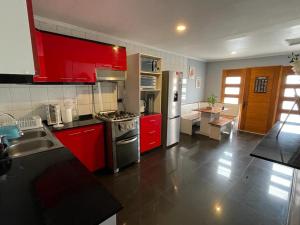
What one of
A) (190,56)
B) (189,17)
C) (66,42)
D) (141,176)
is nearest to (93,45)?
(66,42)

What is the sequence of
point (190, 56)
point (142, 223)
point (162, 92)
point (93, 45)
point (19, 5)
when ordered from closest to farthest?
point (19, 5) → point (142, 223) → point (93, 45) → point (162, 92) → point (190, 56)

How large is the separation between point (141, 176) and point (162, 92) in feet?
5.90

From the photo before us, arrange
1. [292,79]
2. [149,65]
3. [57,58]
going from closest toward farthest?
[57,58]
[149,65]
[292,79]

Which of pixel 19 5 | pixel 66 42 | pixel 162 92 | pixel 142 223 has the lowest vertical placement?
pixel 142 223

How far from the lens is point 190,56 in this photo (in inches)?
195

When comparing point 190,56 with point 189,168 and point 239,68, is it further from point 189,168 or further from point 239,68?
point 189,168

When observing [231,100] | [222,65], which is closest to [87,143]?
[231,100]

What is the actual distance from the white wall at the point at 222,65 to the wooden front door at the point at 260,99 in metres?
0.16

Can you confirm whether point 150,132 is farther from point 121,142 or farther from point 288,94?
point 288,94

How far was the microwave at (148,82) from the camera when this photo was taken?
3.03m

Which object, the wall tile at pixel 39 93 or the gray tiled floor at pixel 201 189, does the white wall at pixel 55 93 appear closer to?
the wall tile at pixel 39 93

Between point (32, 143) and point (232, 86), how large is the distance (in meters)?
5.54

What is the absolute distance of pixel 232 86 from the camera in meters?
5.22

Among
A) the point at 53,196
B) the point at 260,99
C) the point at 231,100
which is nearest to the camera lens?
the point at 53,196
